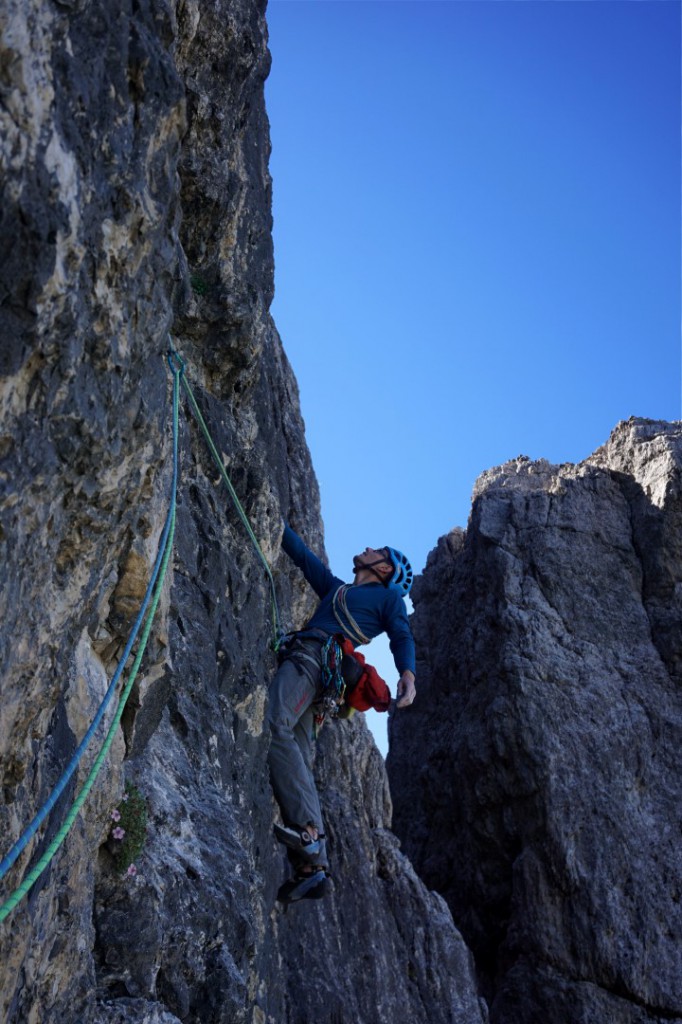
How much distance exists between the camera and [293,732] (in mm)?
9500

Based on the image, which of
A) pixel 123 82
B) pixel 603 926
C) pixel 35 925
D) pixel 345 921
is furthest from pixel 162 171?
pixel 603 926

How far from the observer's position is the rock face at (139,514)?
4090 mm

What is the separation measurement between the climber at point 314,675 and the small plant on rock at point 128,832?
6.99 feet

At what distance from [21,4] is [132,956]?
4833 mm

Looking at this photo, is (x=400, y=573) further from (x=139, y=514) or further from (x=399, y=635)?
(x=139, y=514)

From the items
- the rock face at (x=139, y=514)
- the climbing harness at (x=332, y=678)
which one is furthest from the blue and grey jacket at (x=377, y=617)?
the rock face at (x=139, y=514)

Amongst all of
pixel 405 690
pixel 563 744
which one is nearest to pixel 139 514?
pixel 405 690

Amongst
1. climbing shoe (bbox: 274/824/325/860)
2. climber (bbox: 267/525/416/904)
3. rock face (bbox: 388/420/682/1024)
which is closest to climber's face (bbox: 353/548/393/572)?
climber (bbox: 267/525/416/904)

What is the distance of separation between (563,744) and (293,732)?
8.05 metres

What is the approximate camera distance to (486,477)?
872 inches

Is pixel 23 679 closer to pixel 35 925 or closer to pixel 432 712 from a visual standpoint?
pixel 35 925

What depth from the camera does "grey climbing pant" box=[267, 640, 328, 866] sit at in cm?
881

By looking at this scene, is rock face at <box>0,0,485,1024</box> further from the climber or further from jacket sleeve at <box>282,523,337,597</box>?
jacket sleeve at <box>282,523,337,597</box>

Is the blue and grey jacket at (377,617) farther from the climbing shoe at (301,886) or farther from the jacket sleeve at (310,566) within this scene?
the climbing shoe at (301,886)
